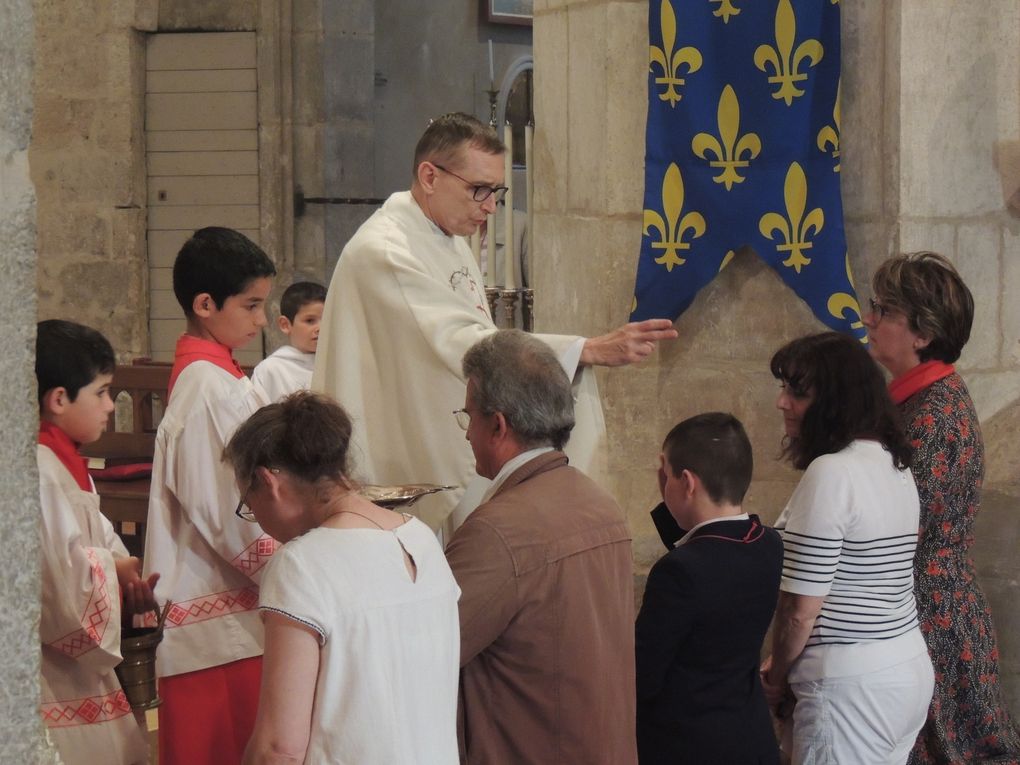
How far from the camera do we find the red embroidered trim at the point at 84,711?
8.51ft

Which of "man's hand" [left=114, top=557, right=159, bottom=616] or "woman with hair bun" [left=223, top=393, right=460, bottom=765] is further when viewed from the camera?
"man's hand" [left=114, top=557, right=159, bottom=616]

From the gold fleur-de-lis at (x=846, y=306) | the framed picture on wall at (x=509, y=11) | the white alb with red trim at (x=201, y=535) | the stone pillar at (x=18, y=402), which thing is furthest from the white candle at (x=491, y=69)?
the stone pillar at (x=18, y=402)

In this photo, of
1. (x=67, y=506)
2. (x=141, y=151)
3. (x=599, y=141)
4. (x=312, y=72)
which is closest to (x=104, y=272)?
(x=141, y=151)

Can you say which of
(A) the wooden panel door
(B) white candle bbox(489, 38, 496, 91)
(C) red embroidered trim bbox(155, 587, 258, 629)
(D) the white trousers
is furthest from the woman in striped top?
(B) white candle bbox(489, 38, 496, 91)

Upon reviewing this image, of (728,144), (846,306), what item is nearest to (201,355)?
(728,144)

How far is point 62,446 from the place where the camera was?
2.57 metres

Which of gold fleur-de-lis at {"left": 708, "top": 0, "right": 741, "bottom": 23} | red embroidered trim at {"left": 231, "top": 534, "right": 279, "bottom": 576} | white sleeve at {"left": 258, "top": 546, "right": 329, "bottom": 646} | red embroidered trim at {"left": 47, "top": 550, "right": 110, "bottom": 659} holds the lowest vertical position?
red embroidered trim at {"left": 47, "top": 550, "right": 110, "bottom": 659}

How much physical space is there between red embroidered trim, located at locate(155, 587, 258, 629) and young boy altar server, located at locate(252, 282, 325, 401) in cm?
178

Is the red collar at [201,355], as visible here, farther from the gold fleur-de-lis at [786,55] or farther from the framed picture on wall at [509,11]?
the framed picture on wall at [509,11]

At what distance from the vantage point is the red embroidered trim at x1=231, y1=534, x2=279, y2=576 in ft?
9.49

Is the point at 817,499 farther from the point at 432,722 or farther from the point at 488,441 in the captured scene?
the point at 432,722

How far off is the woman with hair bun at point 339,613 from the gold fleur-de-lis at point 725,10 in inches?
90.8

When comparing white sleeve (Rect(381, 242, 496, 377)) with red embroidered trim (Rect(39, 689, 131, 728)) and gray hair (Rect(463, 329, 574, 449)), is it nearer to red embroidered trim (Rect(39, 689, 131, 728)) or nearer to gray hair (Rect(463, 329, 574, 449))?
gray hair (Rect(463, 329, 574, 449))

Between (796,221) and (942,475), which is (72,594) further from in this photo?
(796,221)
